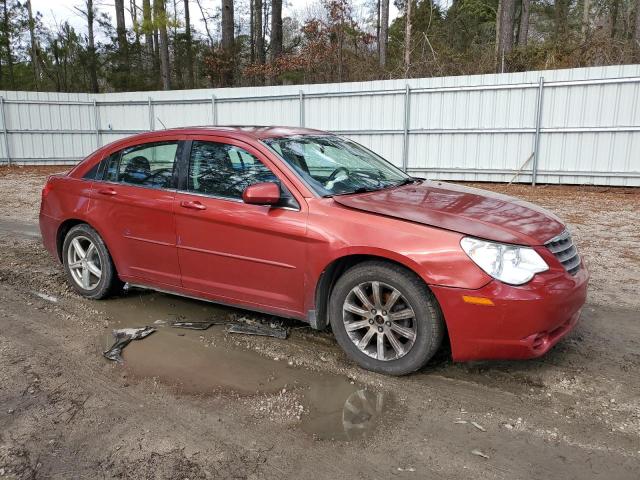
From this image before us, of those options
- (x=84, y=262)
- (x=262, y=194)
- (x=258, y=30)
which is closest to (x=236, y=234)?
(x=262, y=194)

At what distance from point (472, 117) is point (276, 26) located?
14218 millimetres

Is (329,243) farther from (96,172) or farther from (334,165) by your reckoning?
(96,172)

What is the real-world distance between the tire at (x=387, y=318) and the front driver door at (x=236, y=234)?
0.35 meters

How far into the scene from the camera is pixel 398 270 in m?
3.37

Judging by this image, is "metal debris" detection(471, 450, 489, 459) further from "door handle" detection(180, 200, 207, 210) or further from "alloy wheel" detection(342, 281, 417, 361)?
"door handle" detection(180, 200, 207, 210)

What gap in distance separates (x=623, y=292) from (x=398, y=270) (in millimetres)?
3107

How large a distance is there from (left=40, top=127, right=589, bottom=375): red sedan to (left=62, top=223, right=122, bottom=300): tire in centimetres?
2

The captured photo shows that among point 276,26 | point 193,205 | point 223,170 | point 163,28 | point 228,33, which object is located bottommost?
point 193,205

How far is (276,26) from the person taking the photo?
24719 mm

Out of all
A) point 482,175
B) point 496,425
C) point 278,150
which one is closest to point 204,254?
point 278,150

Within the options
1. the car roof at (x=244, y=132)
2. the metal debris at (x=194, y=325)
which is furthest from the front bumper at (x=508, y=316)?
the metal debris at (x=194, y=325)

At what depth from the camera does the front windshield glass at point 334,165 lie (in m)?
3.93

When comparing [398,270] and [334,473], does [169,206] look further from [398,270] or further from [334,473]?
[334,473]

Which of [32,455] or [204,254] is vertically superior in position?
[204,254]
